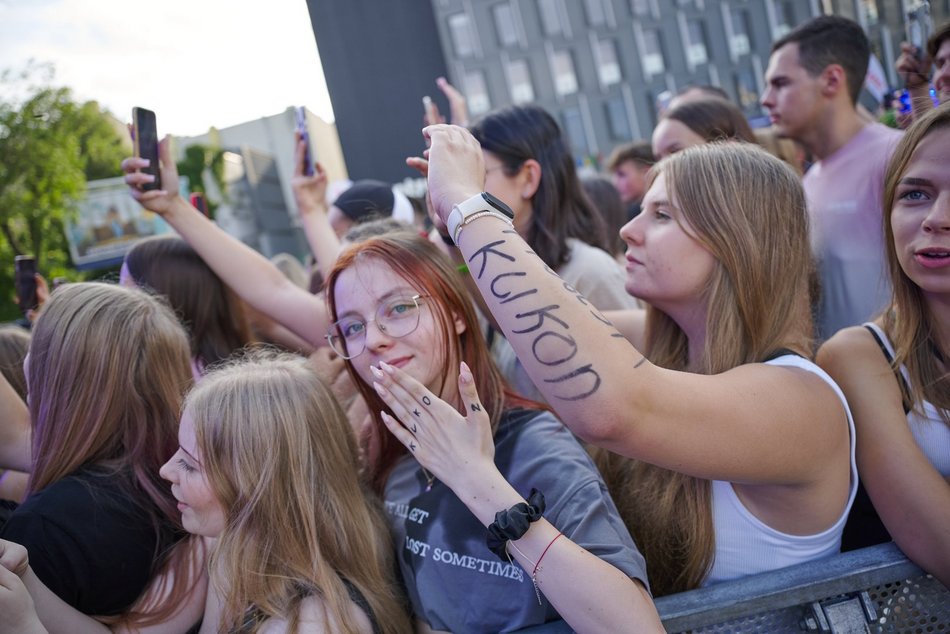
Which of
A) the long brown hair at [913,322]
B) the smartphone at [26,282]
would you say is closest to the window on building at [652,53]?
the smartphone at [26,282]

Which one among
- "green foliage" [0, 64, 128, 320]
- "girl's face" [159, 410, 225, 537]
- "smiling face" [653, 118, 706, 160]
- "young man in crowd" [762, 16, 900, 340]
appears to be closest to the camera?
"girl's face" [159, 410, 225, 537]

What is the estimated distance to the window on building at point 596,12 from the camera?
36.4 meters

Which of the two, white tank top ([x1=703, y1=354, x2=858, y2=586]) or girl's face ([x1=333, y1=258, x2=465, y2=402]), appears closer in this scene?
white tank top ([x1=703, y1=354, x2=858, y2=586])

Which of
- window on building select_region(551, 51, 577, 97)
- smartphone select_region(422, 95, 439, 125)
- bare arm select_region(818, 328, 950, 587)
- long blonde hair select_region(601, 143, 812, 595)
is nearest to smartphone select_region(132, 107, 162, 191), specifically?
smartphone select_region(422, 95, 439, 125)

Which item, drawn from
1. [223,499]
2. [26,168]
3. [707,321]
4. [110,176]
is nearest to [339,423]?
[223,499]

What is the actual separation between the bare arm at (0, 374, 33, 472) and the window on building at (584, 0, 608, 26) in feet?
125

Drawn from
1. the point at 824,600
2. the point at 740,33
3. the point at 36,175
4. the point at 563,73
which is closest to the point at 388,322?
the point at 824,600

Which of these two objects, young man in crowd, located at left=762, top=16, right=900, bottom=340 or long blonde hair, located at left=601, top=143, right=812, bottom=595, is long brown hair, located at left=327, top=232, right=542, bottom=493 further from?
young man in crowd, located at left=762, top=16, right=900, bottom=340

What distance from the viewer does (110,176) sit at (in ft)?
83.2

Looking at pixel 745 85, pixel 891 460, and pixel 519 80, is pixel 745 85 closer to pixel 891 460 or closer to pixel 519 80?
pixel 519 80

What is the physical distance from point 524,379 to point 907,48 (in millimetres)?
2638

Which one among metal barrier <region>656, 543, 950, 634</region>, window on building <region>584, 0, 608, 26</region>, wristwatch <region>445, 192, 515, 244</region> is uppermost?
window on building <region>584, 0, 608, 26</region>

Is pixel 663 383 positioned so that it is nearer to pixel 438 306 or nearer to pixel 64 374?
pixel 438 306

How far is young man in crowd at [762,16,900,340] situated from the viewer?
304 centimetres
